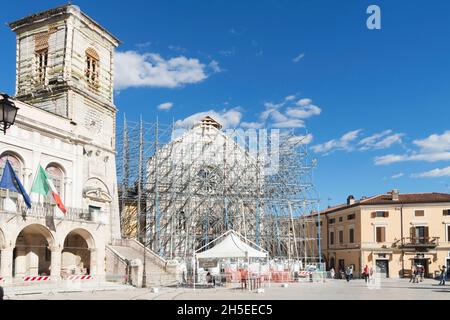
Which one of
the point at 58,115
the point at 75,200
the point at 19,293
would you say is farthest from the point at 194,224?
the point at 19,293

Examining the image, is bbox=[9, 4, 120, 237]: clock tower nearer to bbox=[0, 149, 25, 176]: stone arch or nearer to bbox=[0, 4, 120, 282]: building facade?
bbox=[0, 4, 120, 282]: building facade

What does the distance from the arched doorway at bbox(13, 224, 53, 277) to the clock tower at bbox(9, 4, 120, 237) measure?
4.63m

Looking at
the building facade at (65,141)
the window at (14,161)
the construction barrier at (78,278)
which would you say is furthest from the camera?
the building facade at (65,141)

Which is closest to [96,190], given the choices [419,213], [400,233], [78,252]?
[78,252]

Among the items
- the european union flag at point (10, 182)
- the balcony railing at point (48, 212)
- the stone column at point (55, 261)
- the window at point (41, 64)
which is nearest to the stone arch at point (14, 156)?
the balcony railing at point (48, 212)

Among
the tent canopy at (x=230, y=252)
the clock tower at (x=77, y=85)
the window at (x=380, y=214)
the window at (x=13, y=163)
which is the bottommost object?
the tent canopy at (x=230, y=252)

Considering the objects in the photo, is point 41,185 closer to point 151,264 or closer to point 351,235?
point 151,264

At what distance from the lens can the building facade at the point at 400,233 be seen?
5004 cm

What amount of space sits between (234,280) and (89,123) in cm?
1483

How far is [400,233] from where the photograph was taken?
5106 cm

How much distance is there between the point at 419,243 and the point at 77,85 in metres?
32.7

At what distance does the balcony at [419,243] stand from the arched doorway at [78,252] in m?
29.3

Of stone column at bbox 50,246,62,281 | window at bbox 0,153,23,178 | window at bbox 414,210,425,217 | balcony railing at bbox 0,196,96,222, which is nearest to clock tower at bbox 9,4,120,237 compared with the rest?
balcony railing at bbox 0,196,96,222

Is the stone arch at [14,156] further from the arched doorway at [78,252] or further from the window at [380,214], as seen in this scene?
the window at [380,214]
